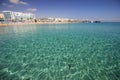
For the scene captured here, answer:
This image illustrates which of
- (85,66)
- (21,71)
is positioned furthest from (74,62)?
(21,71)

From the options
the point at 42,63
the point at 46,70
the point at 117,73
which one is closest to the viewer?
the point at 117,73

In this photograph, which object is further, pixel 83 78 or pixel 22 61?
pixel 22 61

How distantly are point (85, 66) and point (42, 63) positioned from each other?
377cm

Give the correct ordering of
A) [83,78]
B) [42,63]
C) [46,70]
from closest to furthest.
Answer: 1. [83,78]
2. [46,70]
3. [42,63]

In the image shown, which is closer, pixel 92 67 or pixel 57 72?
pixel 57 72

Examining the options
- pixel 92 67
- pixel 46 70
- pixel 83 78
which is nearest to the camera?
pixel 83 78

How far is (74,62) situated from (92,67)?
1648 mm

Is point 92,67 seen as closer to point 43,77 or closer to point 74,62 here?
point 74,62

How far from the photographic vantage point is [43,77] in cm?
641

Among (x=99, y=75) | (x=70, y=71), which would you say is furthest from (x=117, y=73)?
(x=70, y=71)

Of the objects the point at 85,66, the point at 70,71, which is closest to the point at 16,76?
the point at 70,71

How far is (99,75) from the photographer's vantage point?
21.6 feet

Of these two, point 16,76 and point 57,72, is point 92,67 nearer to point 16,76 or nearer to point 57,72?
point 57,72

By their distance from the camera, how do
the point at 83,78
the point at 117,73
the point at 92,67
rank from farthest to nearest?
the point at 92,67 → the point at 117,73 → the point at 83,78
